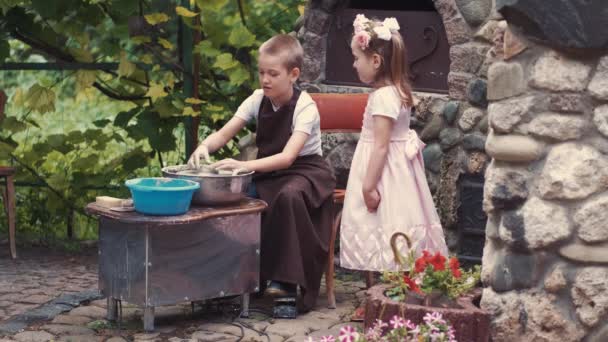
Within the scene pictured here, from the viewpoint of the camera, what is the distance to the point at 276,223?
471 centimetres

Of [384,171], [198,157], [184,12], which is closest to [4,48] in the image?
[184,12]

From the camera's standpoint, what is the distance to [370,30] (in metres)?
4.55

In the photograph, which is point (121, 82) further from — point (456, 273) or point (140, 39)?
point (456, 273)

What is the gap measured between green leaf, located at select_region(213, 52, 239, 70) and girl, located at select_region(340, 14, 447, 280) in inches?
64.6

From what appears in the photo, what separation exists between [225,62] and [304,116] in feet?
4.82

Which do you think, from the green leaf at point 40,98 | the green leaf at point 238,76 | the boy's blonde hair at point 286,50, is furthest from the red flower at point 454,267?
the green leaf at point 40,98

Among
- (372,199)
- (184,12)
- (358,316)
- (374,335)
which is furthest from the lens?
(184,12)

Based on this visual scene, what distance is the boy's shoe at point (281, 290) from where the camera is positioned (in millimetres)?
4686

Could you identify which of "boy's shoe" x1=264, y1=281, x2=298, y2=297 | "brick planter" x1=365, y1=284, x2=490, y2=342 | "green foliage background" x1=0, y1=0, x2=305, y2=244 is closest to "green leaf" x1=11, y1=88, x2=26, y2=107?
"green foliage background" x1=0, y1=0, x2=305, y2=244

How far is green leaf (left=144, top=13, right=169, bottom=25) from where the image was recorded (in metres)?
6.09

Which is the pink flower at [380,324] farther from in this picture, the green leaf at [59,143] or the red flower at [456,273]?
the green leaf at [59,143]

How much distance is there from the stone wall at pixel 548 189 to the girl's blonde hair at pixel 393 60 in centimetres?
83

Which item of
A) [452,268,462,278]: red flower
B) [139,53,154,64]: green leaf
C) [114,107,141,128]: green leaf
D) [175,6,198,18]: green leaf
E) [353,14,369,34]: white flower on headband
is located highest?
[175,6,198,18]: green leaf

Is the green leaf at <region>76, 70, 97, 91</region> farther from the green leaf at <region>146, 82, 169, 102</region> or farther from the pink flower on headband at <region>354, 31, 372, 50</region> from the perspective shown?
the pink flower on headband at <region>354, 31, 372, 50</region>
